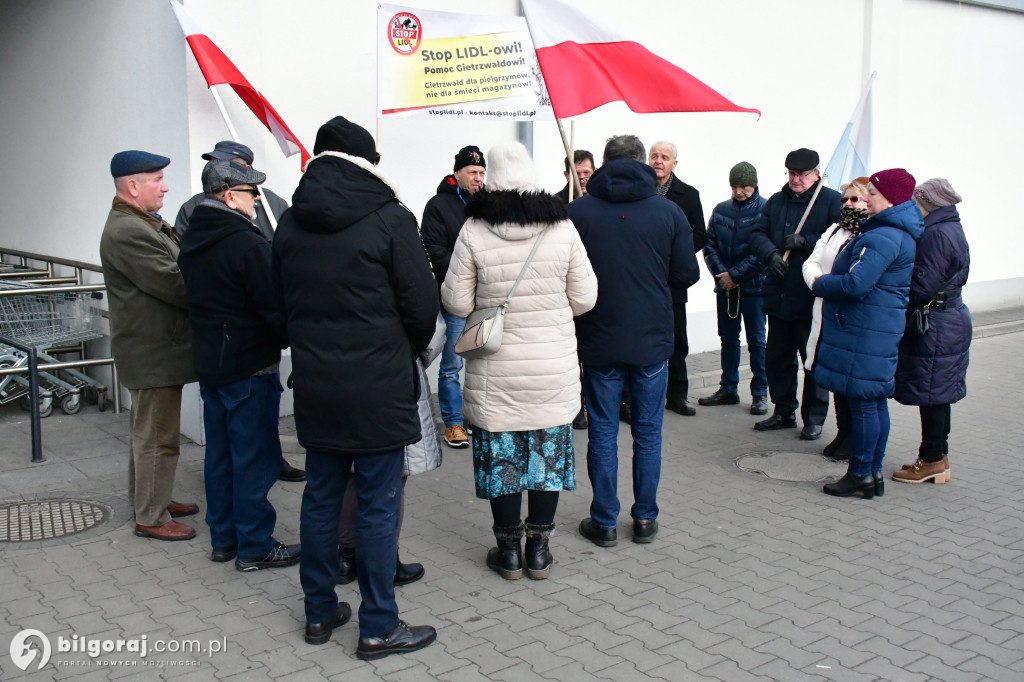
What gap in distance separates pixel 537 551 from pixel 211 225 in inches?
82.5

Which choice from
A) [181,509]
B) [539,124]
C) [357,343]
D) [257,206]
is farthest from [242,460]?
[539,124]

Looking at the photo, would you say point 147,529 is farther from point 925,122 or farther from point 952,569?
point 925,122

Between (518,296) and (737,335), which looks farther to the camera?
(737,335)

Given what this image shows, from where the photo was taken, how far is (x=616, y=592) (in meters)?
4.34

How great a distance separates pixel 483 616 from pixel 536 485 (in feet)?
2.08

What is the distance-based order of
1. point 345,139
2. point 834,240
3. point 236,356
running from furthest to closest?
point 834,240
point 236,356
point 345,139

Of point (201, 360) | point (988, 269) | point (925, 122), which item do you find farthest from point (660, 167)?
point (988, 269)

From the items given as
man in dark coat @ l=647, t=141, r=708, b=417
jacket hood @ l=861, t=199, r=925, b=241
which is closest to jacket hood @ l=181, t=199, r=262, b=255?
jacket hood @ l=861, t=199, r=925, b=241

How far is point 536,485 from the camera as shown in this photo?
172 inches

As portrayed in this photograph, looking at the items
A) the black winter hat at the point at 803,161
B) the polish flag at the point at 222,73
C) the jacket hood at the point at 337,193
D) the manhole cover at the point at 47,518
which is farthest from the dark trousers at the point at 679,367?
the jacket hood at the point at 337,193

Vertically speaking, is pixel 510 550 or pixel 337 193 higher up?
pixel 337 193

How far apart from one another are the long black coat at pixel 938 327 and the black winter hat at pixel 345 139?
140 inches

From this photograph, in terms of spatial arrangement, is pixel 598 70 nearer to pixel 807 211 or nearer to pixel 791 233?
pixel 807 211

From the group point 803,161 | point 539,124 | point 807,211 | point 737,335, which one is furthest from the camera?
point 539,124
